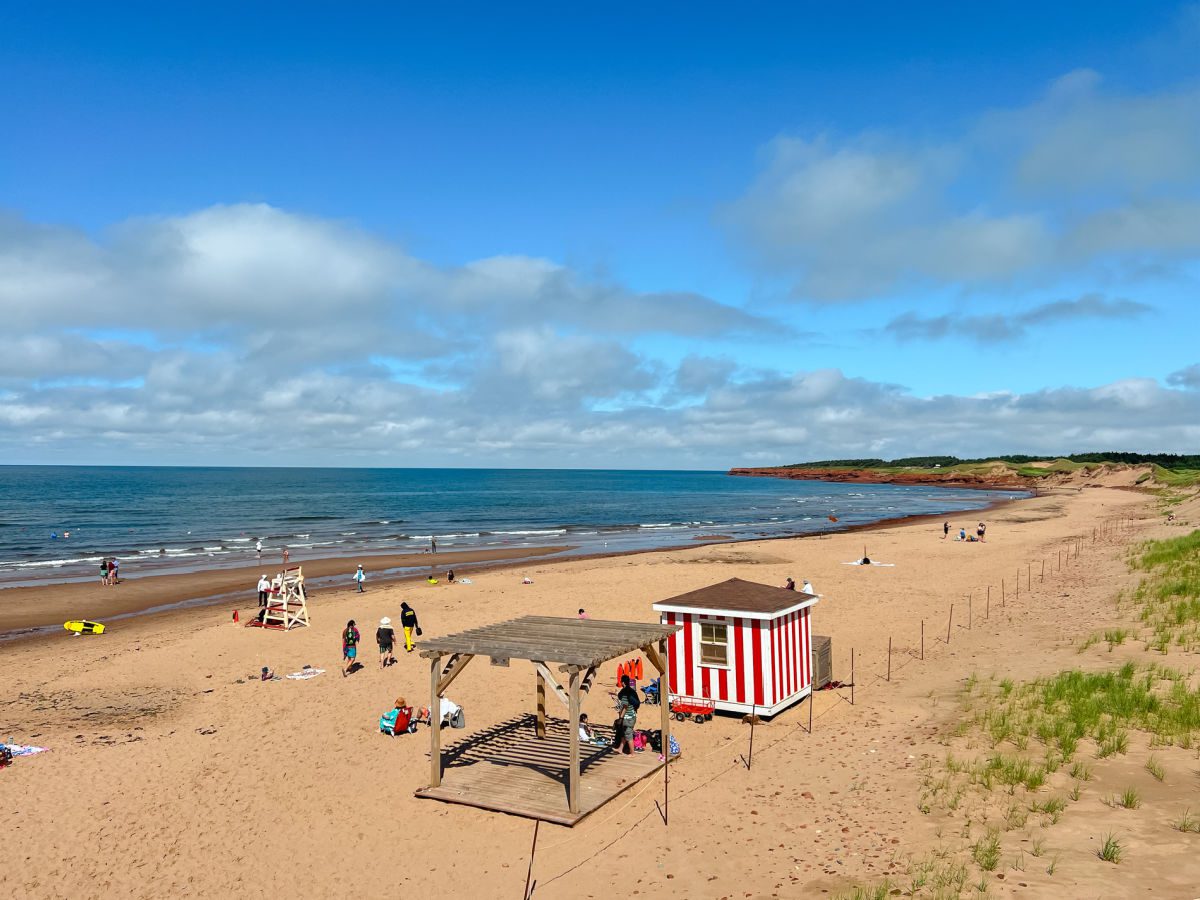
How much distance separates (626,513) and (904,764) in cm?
8800

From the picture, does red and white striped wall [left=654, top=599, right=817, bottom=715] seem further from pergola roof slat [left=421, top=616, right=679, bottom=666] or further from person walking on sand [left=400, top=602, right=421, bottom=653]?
person walking on sand [left=400, top=602, right=421, bottom=653]

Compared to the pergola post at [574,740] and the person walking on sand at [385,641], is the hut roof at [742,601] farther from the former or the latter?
the person walking on sand at [385,641]

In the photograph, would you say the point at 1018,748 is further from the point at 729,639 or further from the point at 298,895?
the point at 298,895

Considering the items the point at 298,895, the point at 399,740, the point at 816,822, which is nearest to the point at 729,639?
the point at 816,822

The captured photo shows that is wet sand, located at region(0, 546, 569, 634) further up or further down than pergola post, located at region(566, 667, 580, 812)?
further down

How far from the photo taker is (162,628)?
31.2m

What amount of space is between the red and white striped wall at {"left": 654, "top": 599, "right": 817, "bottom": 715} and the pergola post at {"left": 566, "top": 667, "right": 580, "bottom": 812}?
5457mm

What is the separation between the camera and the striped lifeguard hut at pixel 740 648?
16766mm

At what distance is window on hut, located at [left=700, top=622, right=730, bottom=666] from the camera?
17172 millimetres

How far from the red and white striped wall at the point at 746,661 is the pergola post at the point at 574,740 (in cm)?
546

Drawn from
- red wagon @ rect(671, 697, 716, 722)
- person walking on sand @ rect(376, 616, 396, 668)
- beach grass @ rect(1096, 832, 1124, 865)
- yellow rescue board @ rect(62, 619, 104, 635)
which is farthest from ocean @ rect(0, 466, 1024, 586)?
beach grass @ rect(1096, 832, 1124, 865)

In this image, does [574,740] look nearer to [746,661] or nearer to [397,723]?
[746,661]

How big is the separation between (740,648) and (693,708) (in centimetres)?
172

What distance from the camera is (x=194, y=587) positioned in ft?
138
